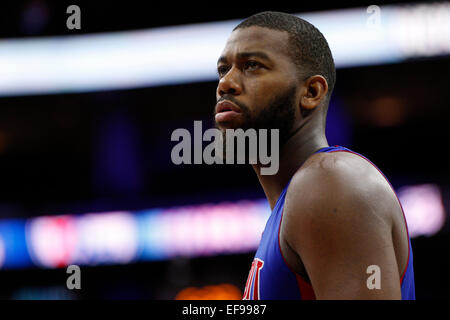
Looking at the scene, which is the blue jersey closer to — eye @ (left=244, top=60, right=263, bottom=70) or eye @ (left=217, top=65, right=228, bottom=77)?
eye @ (left=244, top=60, right=263, bottom=70)

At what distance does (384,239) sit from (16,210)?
28.8 feet

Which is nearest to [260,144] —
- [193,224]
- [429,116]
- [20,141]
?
[193,224]

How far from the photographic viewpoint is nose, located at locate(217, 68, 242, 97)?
8.31 feet

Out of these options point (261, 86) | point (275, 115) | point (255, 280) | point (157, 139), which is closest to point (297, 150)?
point (275, 115)

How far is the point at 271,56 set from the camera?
2.50 m

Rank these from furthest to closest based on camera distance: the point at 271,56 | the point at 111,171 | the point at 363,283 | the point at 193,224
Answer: the point at 111,171 < the point at 193,224 < the point at 271,56 < the point at 363,283

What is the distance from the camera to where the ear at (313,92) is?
2551 millimetres

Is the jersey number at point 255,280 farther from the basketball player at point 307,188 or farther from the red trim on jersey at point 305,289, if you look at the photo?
the red trim on jersey at point 305,289

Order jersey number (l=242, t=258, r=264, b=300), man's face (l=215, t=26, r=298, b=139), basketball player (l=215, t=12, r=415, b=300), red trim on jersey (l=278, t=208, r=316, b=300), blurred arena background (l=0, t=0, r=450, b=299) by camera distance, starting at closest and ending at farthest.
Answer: basketball player (l=215, t=12, r=415, b=300) → red trim on jersey (l=278, t=208, r=316, b=300) → jersey number (l=242, t=258, r=264, b=300) → man's face (l=215, t=26, r=298, b=139) → blurred arena background (l=0, t=0, r=450, b=299)

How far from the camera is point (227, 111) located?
2.56 metres

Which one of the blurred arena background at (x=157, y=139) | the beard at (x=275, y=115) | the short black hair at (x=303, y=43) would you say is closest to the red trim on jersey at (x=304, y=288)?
the beard at (x=275, y=115)

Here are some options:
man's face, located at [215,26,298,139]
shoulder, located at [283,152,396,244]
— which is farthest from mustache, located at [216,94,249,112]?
shoulder, located at [283,152,396,244]

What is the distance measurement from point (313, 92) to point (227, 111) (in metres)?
0.39

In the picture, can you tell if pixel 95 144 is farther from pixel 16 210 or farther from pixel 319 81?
pixel 319 81
